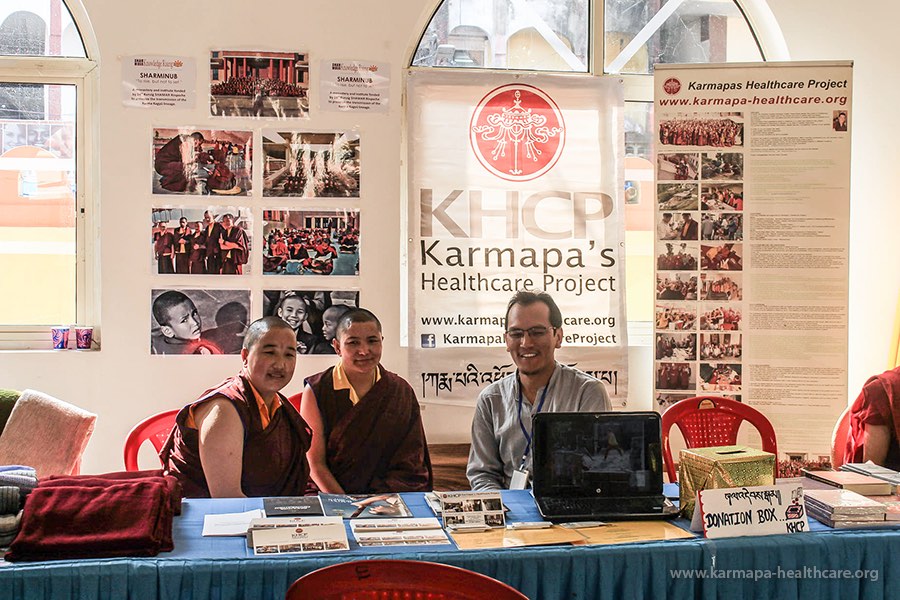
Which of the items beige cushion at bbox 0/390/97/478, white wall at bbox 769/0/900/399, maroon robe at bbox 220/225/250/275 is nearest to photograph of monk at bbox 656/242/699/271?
white wall at bbox 769/0/900/399

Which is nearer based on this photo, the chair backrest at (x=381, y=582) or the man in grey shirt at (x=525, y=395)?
the chair backrest at (x=381, y=582)

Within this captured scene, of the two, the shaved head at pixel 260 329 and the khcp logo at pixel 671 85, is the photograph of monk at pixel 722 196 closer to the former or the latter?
the khcp logo at pixel 671 85

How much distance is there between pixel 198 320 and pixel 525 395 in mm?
1558

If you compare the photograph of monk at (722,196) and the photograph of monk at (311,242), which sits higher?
the photograph of monk at (722,196)

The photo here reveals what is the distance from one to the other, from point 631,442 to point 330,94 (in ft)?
7.01

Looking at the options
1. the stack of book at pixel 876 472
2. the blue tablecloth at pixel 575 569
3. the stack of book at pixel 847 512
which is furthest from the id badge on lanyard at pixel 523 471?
the stack of book at pixel 876 472

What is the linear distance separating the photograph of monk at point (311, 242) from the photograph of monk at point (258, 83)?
1.38 feet

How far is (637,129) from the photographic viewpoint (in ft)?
13.4

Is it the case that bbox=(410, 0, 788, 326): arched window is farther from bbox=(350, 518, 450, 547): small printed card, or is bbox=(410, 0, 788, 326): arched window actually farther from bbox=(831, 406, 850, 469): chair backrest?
bbox=(350, 518, 450, 547): small printed card

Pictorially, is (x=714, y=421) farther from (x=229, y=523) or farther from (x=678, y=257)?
(x=229, y=523)

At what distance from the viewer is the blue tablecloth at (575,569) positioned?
5.61 ft

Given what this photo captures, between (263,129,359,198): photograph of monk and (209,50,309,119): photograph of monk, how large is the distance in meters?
0.11

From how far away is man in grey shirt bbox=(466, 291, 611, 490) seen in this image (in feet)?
8.71

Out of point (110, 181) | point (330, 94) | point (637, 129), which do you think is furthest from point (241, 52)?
point (637, 129)
